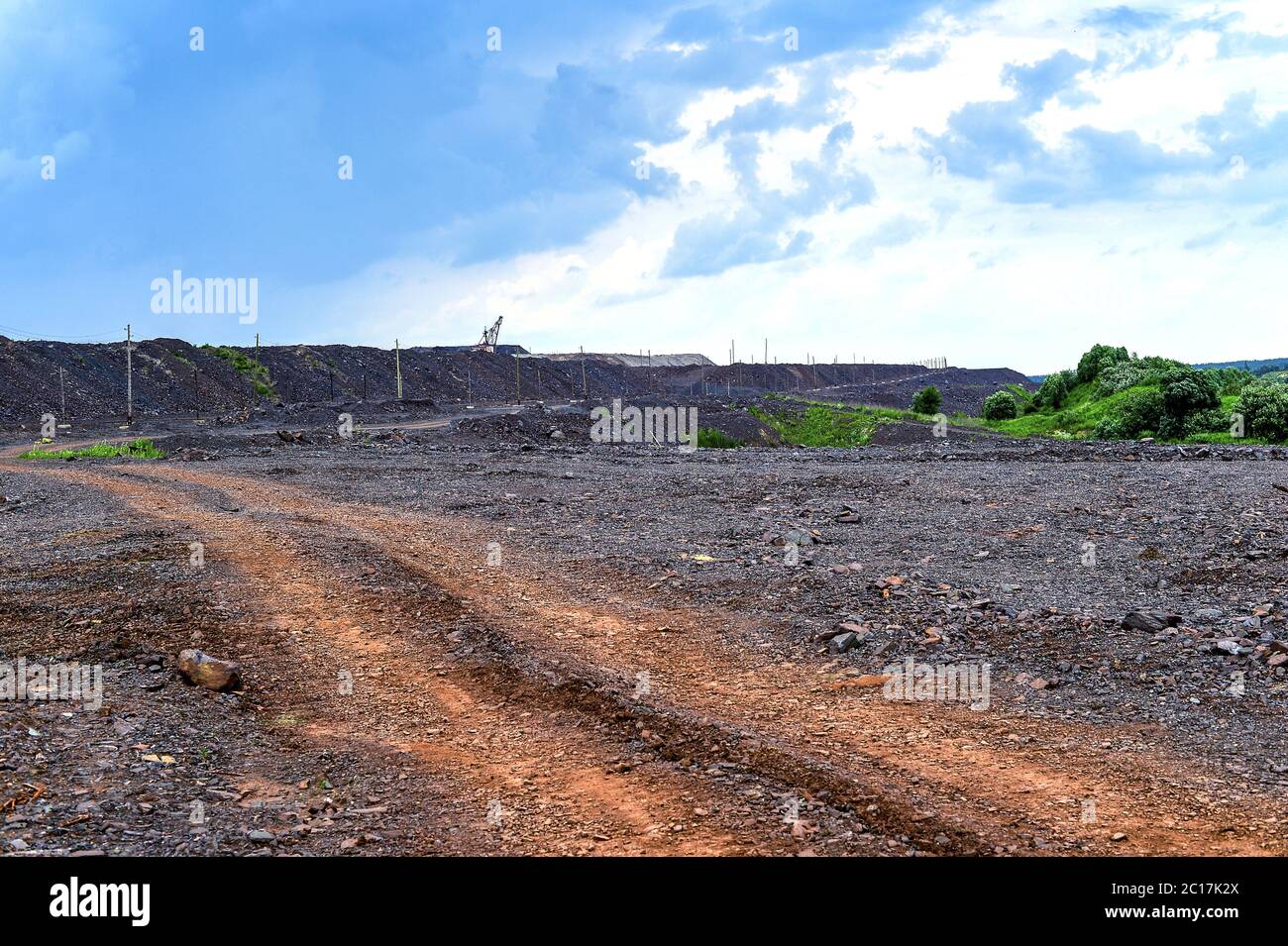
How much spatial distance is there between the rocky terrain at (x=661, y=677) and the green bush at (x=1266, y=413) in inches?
920

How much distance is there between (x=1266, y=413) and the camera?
3809cm

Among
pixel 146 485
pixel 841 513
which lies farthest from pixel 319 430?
pixel 841 513

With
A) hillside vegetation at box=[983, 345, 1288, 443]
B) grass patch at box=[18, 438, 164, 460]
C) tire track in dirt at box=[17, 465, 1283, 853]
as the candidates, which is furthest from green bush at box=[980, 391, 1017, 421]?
tire track in dirt at box=[17, 465, 1283, 853]

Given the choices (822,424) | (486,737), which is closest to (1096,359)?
(822,424)

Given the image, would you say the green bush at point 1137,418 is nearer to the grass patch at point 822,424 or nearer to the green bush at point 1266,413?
the green bush at point 1266,413

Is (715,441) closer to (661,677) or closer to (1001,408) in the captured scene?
(1001,408)

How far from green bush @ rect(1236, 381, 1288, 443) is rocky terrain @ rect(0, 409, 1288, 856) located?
23375 millimetres

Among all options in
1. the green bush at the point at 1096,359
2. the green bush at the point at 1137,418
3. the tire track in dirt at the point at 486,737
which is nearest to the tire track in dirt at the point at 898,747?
the tire track in dirt at the point at 486,737

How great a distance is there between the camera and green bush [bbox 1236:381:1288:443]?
37.8 m

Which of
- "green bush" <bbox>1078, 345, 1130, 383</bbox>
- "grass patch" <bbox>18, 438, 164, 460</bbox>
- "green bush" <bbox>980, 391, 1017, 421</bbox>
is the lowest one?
"grass patch" <bbox>18, 438, 164, 460</bbox>

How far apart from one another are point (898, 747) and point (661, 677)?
2.37m

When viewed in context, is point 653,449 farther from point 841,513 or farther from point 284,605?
point 284,605

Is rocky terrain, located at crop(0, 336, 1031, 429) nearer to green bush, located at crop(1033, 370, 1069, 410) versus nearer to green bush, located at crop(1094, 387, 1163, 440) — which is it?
green bush, located at crop(1033, 370, 1069, 410)

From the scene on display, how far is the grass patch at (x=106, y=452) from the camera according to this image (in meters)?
32.2
